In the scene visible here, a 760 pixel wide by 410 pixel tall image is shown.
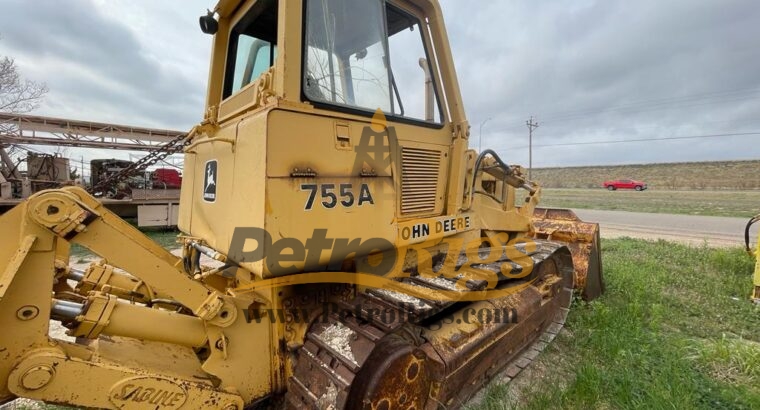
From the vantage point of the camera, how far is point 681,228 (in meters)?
12.4

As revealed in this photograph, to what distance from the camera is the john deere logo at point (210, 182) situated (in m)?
2.33

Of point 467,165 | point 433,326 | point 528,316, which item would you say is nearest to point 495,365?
point 528,316

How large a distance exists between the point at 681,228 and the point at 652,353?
12.0 meters

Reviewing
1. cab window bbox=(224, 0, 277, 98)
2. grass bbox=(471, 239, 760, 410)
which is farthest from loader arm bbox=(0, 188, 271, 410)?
grass bbox=(471, 239, 760, 410)

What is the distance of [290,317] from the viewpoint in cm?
226

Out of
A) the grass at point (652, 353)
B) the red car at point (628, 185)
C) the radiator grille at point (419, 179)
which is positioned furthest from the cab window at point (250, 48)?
the red car at point (628, 185)

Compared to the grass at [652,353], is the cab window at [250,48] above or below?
above

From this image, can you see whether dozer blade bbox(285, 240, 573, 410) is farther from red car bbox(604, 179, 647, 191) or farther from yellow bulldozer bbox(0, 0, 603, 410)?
red car bbox(604, 179, 647, 191)

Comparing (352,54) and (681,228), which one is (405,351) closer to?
(352,54)

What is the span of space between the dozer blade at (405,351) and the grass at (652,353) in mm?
372

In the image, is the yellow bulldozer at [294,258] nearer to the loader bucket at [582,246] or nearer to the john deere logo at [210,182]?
the john deere logo at [210,182]

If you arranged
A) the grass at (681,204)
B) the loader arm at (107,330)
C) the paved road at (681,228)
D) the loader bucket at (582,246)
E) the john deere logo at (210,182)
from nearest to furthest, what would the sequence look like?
1. the loader arm at (107,330)
2. the john deere logo at (210,182)
3. the loader bucket at (582,246)
4. the paved road at (681,228)
5. the grass at (681,204)

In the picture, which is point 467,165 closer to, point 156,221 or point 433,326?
point 433,326

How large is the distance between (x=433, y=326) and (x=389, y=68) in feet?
5.73
